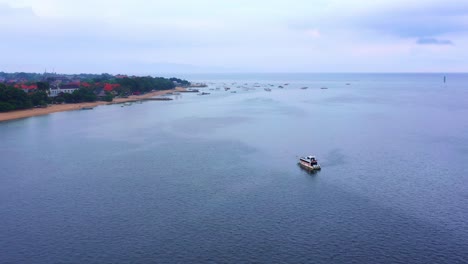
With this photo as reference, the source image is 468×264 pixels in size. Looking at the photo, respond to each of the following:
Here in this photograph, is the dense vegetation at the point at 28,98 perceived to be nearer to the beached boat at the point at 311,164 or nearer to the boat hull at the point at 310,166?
the boat hull at the point at 310,166

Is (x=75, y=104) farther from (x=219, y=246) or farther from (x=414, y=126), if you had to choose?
(x=219, y=246)

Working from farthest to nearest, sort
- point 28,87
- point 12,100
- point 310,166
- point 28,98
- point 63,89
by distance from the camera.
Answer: point 63,89 < point 28,87 < point 28,98 < point 12,100 < point 310,166

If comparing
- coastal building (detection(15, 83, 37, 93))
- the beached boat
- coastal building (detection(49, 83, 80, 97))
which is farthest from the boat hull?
coastal building (detection(49, 83, 80, 97))

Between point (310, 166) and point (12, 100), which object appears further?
point (12, 100)

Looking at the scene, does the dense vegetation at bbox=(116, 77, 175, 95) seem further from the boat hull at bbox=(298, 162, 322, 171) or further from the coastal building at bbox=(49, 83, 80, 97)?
the boat hull at bbox=(298, 162, 322, 171)

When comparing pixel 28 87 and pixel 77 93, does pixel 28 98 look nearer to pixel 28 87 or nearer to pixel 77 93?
pixel 77 93

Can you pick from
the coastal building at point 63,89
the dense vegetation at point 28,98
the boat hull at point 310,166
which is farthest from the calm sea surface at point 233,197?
the coastal building at point 63,89

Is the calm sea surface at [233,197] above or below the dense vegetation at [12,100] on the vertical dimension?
below

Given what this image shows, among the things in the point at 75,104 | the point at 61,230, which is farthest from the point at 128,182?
the point at 75,104

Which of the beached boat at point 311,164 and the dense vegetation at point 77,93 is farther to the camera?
the dense vegetation at point 77,93

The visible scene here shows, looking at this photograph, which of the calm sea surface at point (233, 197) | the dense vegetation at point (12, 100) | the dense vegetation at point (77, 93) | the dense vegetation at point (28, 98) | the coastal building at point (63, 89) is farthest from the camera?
→ the coastal building at point (63, 89)

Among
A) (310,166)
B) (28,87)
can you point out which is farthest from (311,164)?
(28,87)
